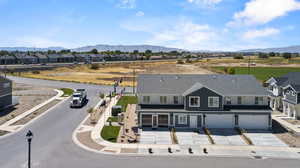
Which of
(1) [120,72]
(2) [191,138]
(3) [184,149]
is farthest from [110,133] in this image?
(1) [120,72]

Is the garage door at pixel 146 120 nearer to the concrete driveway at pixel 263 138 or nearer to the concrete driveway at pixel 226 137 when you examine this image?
the concrete driveway at pixel 226 137

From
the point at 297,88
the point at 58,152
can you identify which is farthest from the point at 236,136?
the point at 58,152

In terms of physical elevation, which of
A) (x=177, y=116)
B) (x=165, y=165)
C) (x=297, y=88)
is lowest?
(x=165, y=165)

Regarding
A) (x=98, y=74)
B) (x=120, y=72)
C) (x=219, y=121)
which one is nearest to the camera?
(x=219, y=121)

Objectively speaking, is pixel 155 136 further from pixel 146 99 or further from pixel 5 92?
pixel 5 92

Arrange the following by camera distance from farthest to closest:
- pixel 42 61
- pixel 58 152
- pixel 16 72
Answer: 1. pixel 42 61
2. pixel 16 72
3. pixel 58 152

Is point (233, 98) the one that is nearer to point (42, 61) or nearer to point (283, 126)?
point (283, 126)

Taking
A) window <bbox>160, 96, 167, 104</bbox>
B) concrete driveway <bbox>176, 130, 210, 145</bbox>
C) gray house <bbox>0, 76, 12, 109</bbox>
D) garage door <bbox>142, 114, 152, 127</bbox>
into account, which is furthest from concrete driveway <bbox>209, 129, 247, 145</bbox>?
gray house <bbox>0, 76, 12, 109</bbox>
